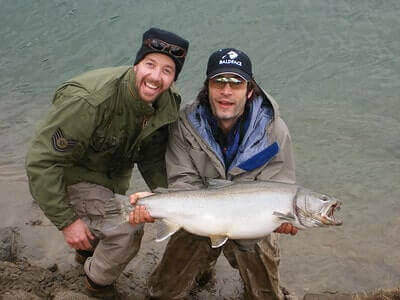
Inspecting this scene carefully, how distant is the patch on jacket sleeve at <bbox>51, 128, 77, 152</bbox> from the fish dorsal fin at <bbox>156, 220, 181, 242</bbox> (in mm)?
1104

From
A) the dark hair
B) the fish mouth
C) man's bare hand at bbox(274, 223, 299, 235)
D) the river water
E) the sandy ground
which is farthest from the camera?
the river water

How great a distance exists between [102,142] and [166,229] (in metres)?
1.08

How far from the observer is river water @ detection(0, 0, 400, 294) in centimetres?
698

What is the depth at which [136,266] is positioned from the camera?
6.30m

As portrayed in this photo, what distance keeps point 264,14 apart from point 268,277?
447 inches

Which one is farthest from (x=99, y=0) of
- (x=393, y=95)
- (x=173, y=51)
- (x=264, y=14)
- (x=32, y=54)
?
(x=173, y=51)

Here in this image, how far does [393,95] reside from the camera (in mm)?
11055

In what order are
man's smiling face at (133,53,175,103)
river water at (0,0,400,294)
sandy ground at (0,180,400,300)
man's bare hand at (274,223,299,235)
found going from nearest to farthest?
man's bare hand at (274,223,299,235)
man's smiling face at (133,53,175,103)
sandy ground at (0,180,400,300)
river water at (0,0,400,294)

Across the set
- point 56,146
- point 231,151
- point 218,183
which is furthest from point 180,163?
point 56,146

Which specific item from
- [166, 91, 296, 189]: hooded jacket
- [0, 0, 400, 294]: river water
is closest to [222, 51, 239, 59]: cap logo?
[166, 91, 296, 189]: hooded jacket

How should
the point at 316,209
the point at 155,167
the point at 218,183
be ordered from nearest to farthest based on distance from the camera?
the point at 316,209, the point at 218,183, the point at 155,167

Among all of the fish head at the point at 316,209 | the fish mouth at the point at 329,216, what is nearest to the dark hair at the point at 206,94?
the fish head at the point at 316,209

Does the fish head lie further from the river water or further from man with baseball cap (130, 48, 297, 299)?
the river water

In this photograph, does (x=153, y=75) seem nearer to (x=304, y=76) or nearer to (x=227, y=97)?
(x=227, y=97)
